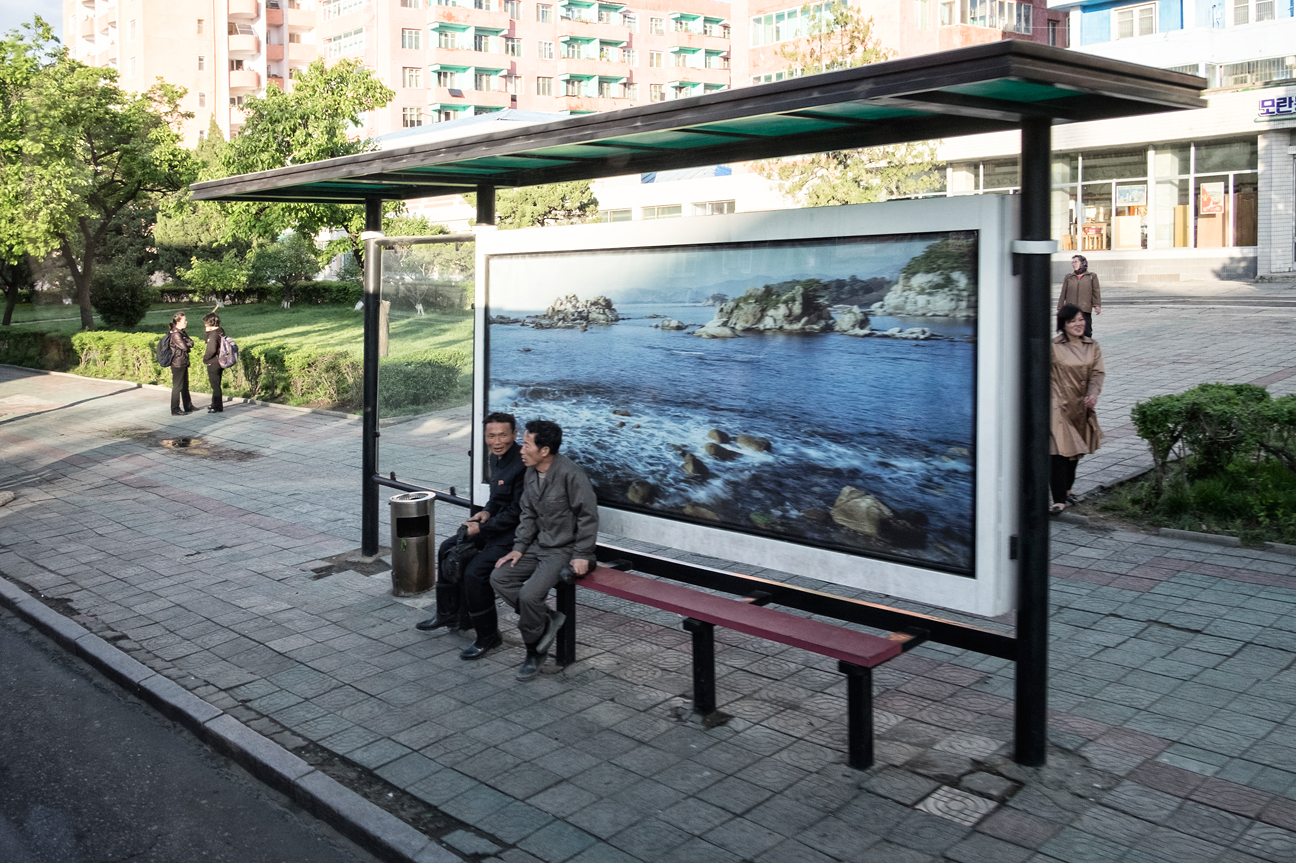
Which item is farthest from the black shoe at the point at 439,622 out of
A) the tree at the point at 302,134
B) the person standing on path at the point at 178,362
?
the tree at the point at 302,134

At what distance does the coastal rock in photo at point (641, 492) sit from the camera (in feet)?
20.9

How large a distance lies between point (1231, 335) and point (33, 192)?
989 inches

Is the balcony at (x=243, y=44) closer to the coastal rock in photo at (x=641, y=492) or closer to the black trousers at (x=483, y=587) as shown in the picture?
the black trousers at (x=483, y=587)

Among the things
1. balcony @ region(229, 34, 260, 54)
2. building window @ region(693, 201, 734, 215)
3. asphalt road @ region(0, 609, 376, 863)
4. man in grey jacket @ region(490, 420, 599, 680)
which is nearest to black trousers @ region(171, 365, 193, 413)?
asphalt road @ region(0, 609, 376, 863)

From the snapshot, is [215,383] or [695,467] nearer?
[695,467]

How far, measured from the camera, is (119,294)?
35219 mm

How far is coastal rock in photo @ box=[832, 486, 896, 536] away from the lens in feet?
17.1

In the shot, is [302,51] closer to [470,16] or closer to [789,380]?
[470,16]

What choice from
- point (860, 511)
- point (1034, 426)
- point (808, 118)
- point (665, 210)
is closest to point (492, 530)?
point (860, 511)

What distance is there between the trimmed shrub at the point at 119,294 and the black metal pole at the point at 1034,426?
116 ft

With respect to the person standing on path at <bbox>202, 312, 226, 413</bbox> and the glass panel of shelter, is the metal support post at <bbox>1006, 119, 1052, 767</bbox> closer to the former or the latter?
the glass panel of shelter

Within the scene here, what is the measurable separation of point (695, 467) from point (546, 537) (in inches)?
37.7

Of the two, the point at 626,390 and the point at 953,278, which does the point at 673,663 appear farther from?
the point at 953,278

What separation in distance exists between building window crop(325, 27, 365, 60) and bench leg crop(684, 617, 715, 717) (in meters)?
78.1
